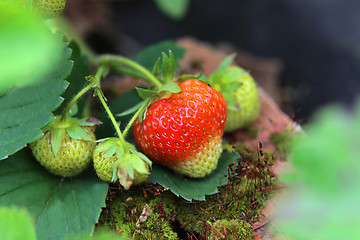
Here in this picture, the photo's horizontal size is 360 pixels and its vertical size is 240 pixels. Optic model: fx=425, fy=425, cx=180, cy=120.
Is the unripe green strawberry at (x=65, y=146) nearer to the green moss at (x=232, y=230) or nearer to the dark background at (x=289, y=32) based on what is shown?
the green moss at (x=232, y=230)

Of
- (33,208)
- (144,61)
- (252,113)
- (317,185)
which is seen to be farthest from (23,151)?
(317,185)

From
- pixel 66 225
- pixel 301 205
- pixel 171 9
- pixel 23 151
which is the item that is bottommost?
pixel 66 225

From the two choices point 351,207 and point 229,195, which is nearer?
point 351,207

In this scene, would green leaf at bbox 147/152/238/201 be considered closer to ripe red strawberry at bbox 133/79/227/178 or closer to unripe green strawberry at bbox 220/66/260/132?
ripe red strawberry at bbox 133/79/227/178

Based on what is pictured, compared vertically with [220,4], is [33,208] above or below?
below

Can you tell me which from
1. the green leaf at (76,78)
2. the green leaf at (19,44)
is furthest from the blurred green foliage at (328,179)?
the green leaf at (76,78)

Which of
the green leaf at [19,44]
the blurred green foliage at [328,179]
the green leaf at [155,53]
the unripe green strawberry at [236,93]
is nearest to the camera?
the green leaf at [19,44]

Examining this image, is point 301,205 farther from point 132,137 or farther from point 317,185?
point 132,137
